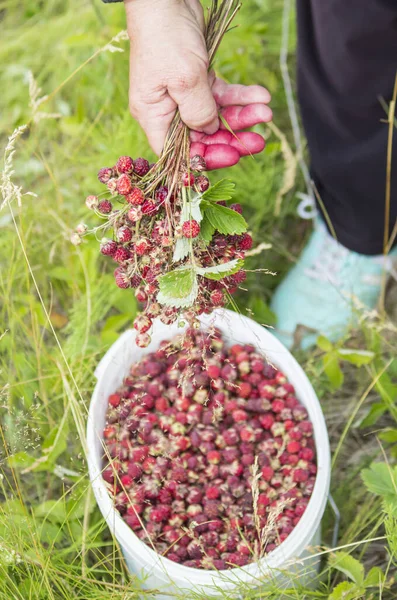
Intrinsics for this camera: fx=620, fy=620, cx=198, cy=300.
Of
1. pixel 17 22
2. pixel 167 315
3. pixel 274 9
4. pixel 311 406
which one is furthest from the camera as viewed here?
pixel 17 22

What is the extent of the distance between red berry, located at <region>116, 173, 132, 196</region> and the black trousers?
0.55m

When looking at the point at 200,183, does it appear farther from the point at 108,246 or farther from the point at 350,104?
the point at 350,104

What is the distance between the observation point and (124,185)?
85cm

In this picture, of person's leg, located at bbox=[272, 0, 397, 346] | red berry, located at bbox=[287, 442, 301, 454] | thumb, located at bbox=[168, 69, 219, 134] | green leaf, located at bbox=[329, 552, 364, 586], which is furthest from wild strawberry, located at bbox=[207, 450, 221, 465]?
thumb, located at bbox=[168, 69, 219, 134]

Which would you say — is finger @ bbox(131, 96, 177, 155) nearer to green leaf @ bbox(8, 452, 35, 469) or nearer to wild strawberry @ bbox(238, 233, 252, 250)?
wild strawberry @ bbox(238, 233, 252, 250)

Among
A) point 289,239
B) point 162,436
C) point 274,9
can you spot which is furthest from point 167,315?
point 274,9

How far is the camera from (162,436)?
1.13 metres

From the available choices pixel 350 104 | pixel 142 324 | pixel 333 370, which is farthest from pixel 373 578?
pixel 350 104

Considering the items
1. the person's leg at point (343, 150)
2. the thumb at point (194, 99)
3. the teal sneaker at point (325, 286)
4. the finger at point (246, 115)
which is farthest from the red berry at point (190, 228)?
the teal sneaker at point (325, 286)

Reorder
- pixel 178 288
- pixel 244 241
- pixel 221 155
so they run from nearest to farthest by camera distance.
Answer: pixel 178 288
pixel 244 241
pixel 221 155

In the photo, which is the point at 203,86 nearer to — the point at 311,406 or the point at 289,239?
the point at 311,406

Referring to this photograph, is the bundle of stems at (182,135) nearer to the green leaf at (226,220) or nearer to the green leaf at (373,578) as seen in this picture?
the green leaf at (226,220)

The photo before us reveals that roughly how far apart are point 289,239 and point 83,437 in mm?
953

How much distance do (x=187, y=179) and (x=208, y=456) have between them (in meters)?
0.52
